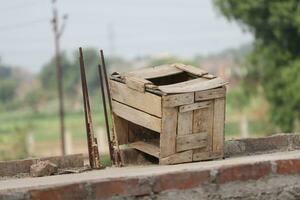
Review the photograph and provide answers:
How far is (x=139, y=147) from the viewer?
4113mm

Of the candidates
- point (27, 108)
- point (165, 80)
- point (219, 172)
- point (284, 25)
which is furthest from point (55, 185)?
point (27, 108)

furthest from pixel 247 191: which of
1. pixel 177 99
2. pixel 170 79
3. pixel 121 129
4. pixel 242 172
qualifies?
pixel 170 79

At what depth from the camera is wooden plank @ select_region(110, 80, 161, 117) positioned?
148 inches

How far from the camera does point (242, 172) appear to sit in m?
3.18

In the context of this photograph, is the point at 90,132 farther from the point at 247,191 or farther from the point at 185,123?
the point at 247,191

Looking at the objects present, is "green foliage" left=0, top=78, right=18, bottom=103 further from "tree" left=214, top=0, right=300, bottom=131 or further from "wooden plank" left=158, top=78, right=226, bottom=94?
"wooden plank" left=158, top=78, right=226, bottom=94

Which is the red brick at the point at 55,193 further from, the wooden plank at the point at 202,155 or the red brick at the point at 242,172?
the wooden plank at the point at 202,155

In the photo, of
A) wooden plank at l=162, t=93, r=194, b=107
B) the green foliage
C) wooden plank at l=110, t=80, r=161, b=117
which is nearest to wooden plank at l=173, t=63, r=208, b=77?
wooden plank at l=162, t=93, r=194, b=107

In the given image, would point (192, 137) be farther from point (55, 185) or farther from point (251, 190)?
point (55, 185)

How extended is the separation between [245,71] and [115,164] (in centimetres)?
2029

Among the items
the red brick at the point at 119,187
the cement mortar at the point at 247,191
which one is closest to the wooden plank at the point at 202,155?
the cement mortar at the point at 247,191

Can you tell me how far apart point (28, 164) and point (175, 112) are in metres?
1.18

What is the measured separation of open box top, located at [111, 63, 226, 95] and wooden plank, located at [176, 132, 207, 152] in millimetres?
280

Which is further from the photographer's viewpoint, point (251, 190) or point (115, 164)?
point (115, 164)
